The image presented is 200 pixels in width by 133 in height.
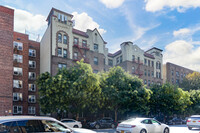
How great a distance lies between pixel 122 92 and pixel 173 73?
39622 mm

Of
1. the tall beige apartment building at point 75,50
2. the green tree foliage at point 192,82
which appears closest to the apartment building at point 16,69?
the tall beige apartment building at point 75,50

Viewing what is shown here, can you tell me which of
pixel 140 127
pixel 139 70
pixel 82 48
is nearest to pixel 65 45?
pixel 82 48

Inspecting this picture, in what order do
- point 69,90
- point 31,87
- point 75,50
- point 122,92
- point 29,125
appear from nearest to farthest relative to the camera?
1. point 29,125
2. point 69,90
3. point 122,92
4. point 31,87
5. point 75,50

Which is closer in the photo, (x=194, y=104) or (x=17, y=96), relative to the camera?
(x=17, y=96)

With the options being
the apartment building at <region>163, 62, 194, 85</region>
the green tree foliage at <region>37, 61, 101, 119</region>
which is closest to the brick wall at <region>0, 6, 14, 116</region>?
the green tree foliage at <region>37, 61, 101, 119</region>

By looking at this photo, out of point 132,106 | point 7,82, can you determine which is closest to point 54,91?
point 7,82

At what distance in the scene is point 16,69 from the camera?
35500mm

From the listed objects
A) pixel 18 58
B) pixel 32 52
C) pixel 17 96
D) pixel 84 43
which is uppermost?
pixel 84 43

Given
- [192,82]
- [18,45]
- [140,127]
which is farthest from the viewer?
[192,82]

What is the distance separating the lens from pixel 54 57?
34219 millimetres

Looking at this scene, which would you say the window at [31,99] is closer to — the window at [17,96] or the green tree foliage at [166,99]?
the window at [17,96]

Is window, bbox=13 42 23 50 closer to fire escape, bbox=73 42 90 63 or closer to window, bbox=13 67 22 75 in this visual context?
window, bbox=13 67 22 75

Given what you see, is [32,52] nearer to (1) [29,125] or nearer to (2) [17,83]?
(2) [17,83]

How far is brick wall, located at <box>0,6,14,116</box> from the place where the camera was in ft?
90.9
